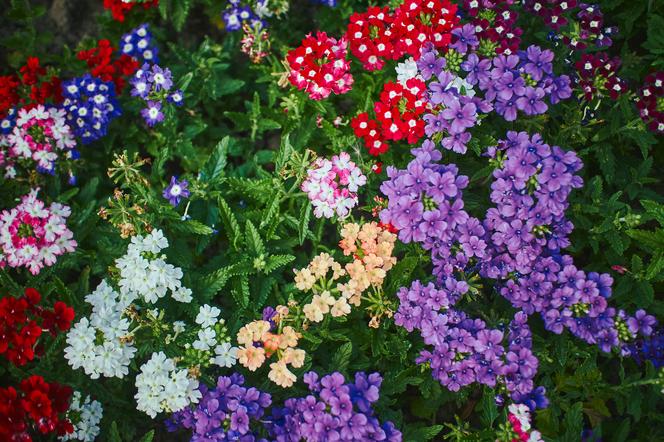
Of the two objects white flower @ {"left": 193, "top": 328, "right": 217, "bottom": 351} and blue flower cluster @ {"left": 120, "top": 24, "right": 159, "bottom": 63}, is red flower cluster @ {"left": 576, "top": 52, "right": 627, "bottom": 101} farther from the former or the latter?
blue flower cluster @ {"left": 120, "top": 24, "right": 159, "bottom": 63}

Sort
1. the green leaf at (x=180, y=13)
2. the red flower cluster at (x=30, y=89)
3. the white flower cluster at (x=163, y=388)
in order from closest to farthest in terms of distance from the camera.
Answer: the white flower cluster at (x=163, y=388) → the red flower cluster at (x=30, y=89) → the green leaf at (x=180, y=13)

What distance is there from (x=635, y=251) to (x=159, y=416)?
3.55 meters

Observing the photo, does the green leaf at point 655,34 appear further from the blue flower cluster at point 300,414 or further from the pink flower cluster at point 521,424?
the blue flower cluster at point 300,414

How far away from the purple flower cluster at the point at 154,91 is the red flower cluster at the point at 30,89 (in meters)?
0.63

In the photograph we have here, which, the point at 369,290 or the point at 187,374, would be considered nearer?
the point at 187,374

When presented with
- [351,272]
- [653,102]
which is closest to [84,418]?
[351,272]

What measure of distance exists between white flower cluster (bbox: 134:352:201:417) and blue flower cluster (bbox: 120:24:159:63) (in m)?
2.48

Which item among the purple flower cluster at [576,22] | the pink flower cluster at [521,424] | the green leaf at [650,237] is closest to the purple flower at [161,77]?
the purple flower cluster at [576,22]

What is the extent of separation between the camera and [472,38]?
4.00 meters

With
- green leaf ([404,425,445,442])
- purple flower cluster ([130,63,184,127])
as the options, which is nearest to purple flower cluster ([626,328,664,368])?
green leaf ([404,425,445,442])

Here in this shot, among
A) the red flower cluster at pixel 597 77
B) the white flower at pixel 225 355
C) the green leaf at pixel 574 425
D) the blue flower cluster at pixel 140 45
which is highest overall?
the blue flower cluster at pixel 140 45

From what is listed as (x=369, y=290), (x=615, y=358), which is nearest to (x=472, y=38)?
(x=369, y=290)

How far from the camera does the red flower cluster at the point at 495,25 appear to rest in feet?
13.2

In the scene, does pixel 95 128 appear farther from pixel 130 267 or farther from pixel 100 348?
pixel 100 348
